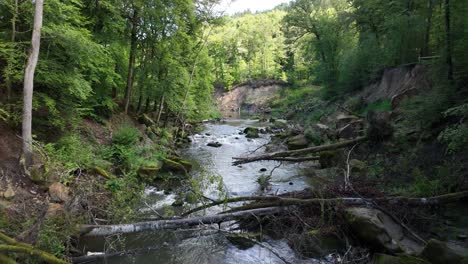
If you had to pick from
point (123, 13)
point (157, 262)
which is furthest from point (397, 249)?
point (123, 13)

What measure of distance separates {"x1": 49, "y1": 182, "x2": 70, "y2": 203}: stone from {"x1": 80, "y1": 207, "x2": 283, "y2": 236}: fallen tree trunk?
1.90 metres

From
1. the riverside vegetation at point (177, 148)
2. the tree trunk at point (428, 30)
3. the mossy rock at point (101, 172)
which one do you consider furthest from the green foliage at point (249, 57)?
the mossy rock at point (101, 172)

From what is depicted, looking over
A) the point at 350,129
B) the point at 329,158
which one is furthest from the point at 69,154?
the point at 350,129

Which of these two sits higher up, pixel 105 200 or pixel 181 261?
pixel 105 200

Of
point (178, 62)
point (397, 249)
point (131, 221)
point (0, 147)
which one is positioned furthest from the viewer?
point (178, 62)

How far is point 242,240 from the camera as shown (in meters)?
7.17

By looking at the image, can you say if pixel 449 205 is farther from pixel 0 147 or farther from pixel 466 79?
pixel 0 147

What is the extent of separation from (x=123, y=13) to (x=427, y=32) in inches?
647

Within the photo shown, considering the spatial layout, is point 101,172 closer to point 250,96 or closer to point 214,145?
point 214,145

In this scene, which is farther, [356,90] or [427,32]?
[356,90]

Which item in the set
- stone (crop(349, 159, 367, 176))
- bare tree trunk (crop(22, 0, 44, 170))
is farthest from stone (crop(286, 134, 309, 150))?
bare tree trunk (crop(22, 0, 44, 170))

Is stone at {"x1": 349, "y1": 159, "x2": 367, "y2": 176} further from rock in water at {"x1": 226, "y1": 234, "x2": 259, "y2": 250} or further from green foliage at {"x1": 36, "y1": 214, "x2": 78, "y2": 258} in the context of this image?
green foliage at {"x1": 36, "y1": 214, "x2": 78, "y2": 258}

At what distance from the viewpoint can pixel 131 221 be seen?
7289mm

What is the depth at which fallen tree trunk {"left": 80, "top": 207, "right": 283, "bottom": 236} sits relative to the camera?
256 inches
